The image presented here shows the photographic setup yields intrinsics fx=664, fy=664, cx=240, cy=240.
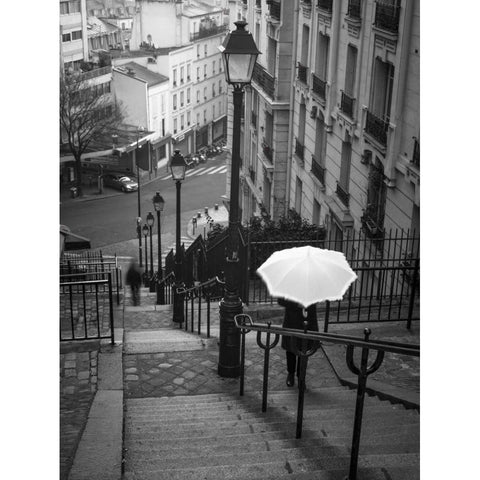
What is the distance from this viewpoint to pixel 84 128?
30.2 meters

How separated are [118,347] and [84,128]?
80.6 ft

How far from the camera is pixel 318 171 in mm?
16516

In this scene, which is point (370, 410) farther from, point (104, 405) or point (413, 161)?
point (413, 161)

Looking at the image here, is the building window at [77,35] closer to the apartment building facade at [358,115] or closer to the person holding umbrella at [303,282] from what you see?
the apartment building facade at [358,115]

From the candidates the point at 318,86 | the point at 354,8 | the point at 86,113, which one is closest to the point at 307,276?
the point at 354,8

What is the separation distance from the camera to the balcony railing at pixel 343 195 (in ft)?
47.0

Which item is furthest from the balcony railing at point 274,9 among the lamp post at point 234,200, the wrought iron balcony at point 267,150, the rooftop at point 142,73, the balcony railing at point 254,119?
the rooftop at point 142,73

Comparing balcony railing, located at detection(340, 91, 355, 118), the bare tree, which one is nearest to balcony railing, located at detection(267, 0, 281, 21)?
balcony railing, located at detection(340, 91, 355, 118)

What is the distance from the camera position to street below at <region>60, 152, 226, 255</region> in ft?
103

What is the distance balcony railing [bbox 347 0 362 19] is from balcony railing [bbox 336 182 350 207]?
3614 mm

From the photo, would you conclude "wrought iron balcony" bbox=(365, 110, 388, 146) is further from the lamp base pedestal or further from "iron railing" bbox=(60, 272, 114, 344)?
the lamp base pedestal

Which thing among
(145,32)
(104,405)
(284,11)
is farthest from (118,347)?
(145,32)

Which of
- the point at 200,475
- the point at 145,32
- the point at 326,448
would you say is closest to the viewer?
the point at 200,475

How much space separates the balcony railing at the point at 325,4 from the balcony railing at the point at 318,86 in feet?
5.31
